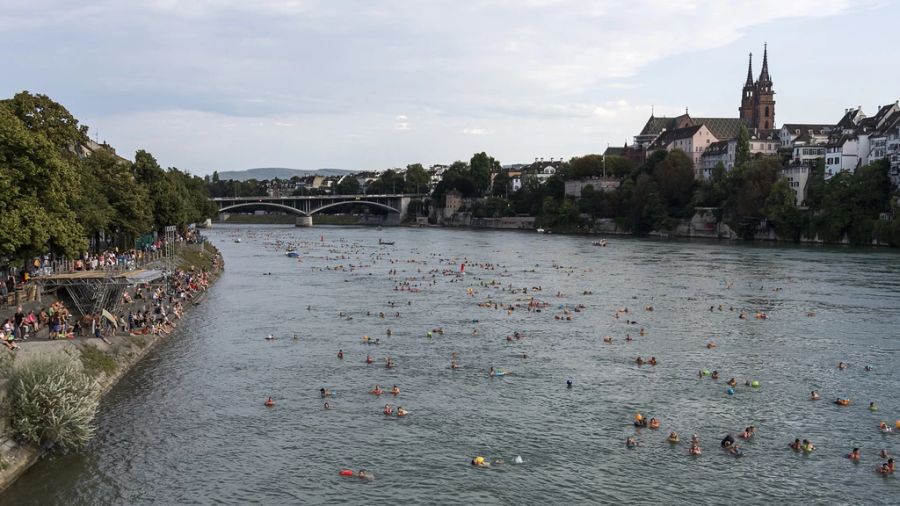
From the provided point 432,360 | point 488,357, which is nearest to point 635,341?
point 488,357

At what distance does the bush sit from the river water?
2.88 ft

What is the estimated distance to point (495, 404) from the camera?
3409 centimetres

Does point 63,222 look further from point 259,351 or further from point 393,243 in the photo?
point 393,243

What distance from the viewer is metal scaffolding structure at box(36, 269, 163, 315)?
4559cm

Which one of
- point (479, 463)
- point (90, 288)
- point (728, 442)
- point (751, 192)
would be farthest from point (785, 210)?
point (479, 463)

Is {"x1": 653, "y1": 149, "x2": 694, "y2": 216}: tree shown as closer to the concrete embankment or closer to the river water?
the river water

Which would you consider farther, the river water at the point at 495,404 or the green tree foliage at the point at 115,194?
the green tree foliage at the point at 115,194

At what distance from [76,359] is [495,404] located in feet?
56.3

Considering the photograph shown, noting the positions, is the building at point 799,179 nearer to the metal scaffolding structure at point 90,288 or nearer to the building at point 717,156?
the building at point 717,156

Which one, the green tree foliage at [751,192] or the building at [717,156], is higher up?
the building at [717,156]

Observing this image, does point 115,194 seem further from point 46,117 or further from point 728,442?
point 728,442

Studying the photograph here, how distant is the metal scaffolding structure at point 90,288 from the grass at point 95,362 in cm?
876

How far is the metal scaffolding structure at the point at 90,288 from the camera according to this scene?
45.6 meters

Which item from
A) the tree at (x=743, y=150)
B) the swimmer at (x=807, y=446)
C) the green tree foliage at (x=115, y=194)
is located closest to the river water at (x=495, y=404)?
the swimmer at (x=807, y=446)
